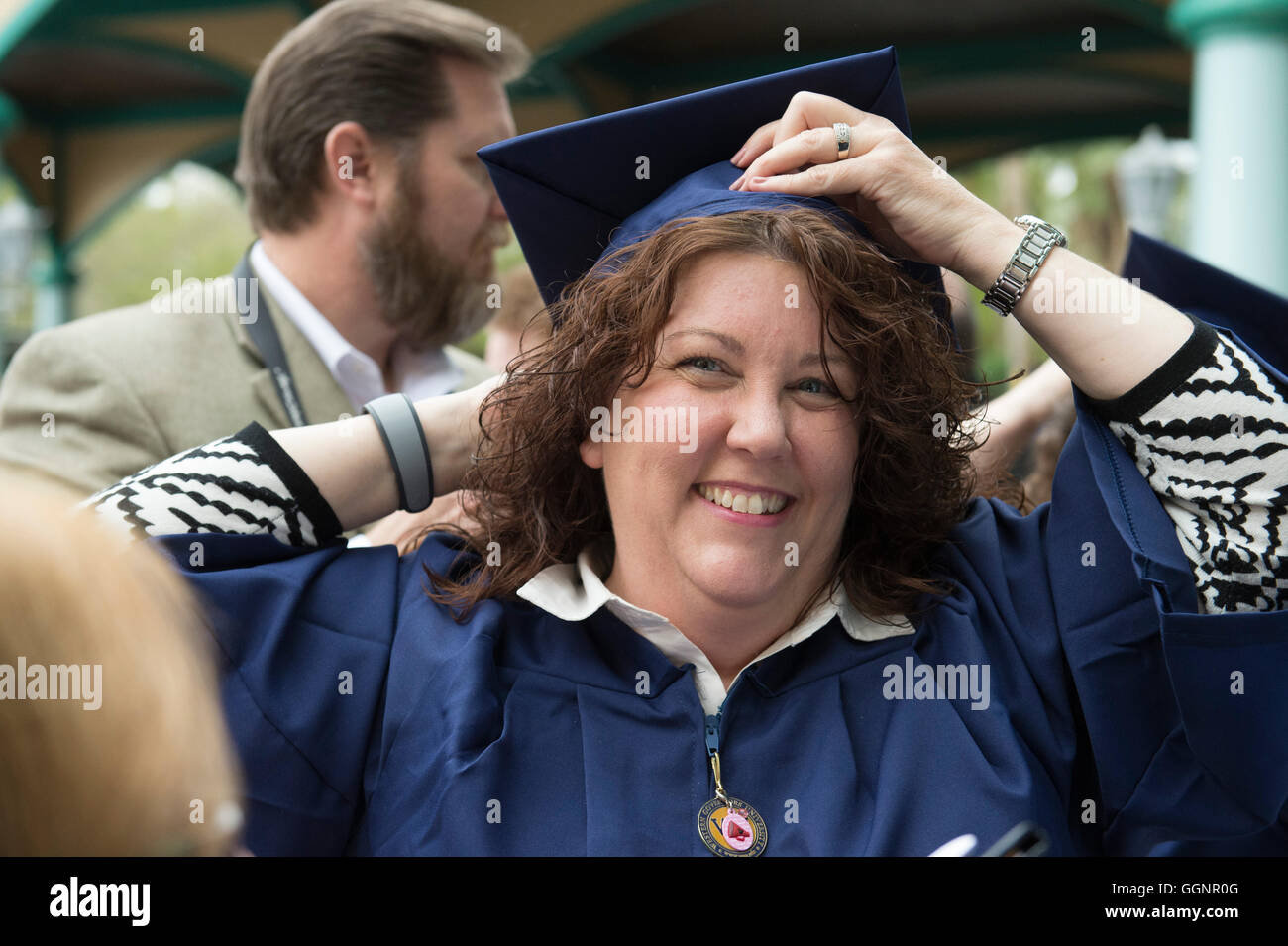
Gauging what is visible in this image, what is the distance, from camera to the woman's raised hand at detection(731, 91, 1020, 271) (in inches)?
80.7

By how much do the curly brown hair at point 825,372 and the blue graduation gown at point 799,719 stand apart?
13 cm

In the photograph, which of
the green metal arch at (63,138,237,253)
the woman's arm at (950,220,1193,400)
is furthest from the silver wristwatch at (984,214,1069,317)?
the green metal arch at (63,138,237,253)

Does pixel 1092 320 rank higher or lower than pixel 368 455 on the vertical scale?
higher

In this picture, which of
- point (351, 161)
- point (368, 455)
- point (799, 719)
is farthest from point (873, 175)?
point (351, 161)

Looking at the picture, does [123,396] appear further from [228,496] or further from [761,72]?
[761,72]

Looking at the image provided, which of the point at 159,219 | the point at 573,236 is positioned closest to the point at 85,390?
the point at 573,236

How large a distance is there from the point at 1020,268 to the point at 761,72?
22.1 ft

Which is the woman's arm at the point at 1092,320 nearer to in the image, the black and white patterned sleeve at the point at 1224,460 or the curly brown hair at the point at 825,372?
the black and white patterned sleeve at the point at 1224,460

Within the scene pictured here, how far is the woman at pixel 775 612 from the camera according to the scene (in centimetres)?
196

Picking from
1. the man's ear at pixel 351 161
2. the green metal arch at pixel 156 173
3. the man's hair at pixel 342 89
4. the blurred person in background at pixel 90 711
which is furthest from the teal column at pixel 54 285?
the blurred person in background at pixel 90 711

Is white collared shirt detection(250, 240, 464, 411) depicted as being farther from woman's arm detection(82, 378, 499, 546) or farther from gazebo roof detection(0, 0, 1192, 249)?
gazebo roof detection(0, 0, 1192, 249)

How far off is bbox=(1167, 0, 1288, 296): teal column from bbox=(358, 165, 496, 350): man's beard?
3.80 metres

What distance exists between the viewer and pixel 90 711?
943 millimetres

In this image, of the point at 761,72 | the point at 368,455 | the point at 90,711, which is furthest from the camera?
the point at 761,72
